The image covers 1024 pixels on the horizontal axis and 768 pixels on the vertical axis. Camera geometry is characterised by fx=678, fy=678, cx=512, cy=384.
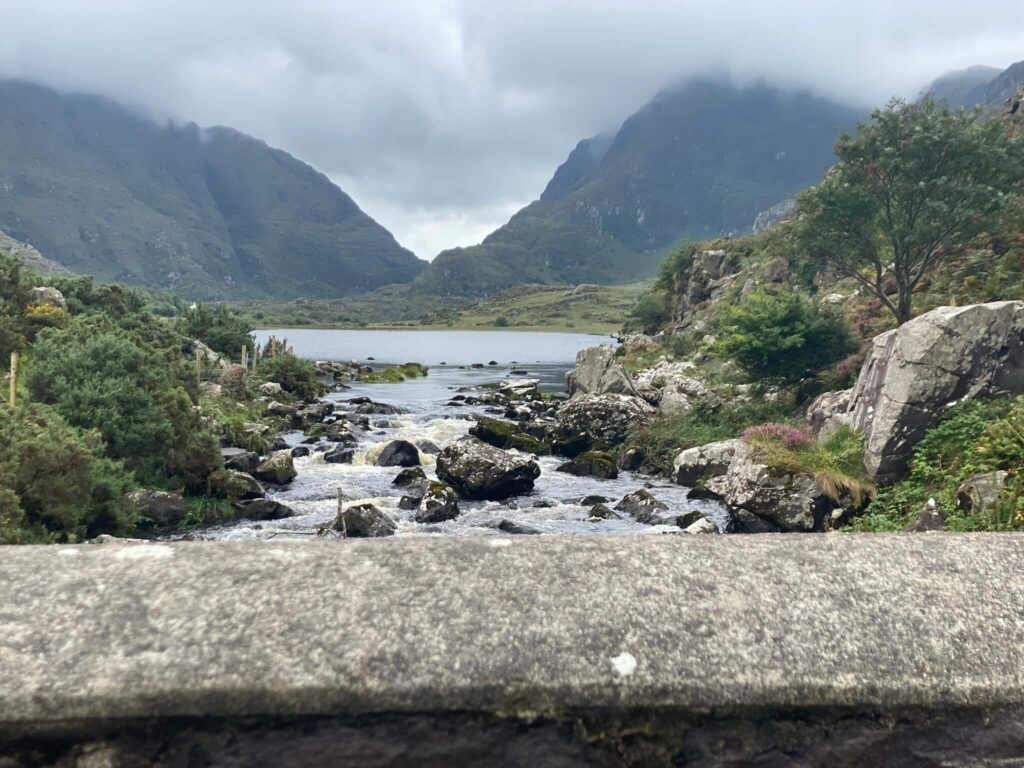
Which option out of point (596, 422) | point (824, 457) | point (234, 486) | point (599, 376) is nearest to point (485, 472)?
point (234, 486)

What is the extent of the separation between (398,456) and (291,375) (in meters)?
24.1

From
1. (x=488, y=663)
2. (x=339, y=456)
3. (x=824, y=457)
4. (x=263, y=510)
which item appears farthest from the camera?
(x=339, y=456)

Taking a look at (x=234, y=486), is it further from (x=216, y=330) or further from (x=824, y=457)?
(x=216, y=330)

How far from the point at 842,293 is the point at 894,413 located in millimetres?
28779

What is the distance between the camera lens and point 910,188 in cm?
2564

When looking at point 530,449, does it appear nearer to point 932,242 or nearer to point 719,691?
point 932,242

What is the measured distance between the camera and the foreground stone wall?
2.10m

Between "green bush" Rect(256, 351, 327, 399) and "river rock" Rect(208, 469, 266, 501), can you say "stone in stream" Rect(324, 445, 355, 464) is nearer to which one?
"river rock" Rect(208, 469, 266, 501)

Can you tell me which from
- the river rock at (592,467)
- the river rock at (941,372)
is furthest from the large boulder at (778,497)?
the river rock at (592,467)

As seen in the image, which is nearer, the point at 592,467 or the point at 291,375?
the point at 592,467

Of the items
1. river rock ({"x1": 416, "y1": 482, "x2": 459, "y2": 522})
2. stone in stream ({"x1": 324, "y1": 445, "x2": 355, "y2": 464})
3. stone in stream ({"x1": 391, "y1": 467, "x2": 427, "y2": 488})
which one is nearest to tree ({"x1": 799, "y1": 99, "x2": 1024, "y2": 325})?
stone in stream ({"x1": 391, "y1": 467, "x2": 427, "y2": 488})

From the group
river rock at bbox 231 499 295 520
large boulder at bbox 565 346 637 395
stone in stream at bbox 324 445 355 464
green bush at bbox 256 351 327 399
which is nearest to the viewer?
river rock at bbox 231 499 295 520

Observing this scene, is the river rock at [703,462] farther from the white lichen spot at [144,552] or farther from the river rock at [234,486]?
the white lichen spot at [144,552]

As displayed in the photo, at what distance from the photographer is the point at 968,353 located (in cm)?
1473
